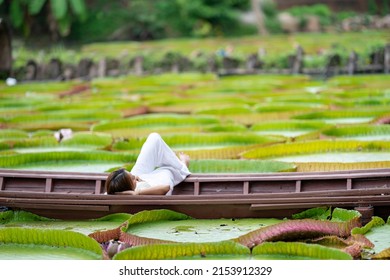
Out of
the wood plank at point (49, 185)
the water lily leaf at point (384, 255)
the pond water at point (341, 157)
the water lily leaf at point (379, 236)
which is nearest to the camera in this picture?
the water lily leaf at point (384, 255)

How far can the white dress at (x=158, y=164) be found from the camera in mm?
5945

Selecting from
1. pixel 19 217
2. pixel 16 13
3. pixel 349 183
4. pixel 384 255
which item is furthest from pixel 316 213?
pixel 16 13

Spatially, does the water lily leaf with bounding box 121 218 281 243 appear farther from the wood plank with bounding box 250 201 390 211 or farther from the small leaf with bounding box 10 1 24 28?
the small leaf with bounding box 10 1 24 28

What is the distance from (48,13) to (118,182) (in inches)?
1241

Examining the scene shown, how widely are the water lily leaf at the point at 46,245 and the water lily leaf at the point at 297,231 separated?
2.80 ft

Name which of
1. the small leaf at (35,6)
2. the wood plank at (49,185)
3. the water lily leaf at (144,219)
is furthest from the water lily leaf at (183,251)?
the small leaf at (35,6)

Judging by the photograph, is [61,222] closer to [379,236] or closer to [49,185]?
[49,185]

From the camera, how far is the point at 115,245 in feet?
15.4

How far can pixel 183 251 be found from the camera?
4512mm

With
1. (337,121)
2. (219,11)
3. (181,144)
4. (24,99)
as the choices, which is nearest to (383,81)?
(337,121)

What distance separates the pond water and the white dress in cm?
156

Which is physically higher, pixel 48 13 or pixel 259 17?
pixel 259 17

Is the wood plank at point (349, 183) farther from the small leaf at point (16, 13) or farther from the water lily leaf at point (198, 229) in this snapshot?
the small leaf at point (16, 13)

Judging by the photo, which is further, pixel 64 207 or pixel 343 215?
pixel 64 207
